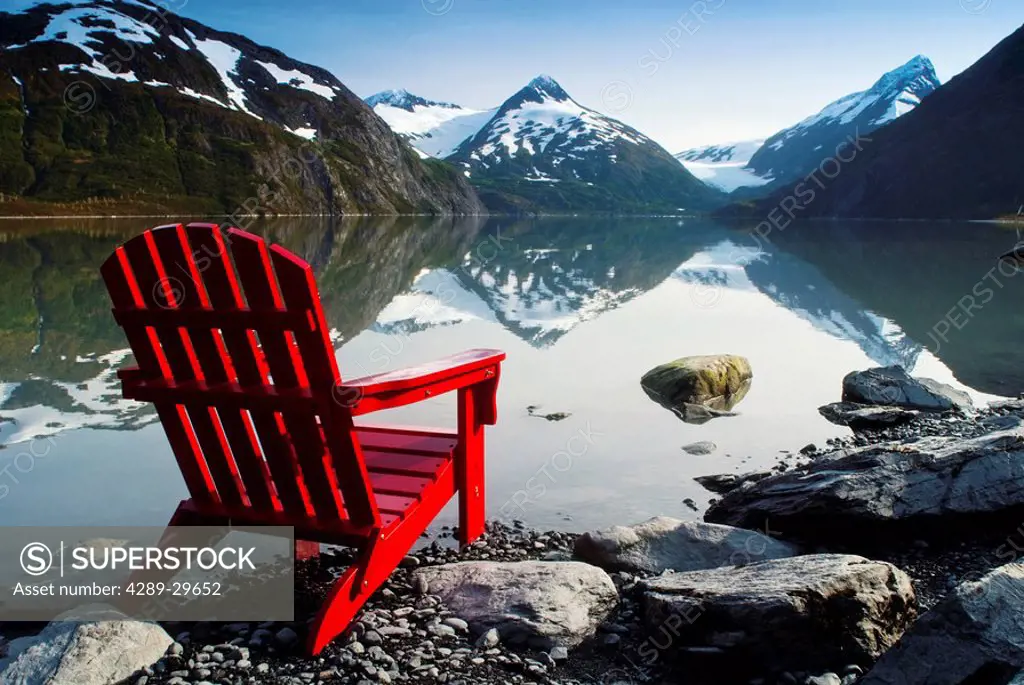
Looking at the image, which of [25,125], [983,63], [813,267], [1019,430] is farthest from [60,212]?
[983,63]

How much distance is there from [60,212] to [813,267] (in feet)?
380

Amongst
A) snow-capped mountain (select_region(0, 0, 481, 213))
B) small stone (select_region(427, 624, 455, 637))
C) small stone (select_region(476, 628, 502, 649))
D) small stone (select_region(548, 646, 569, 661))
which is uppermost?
snow-capped mountain (select_region(0, 0, 481, 213))

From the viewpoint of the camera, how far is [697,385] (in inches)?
540

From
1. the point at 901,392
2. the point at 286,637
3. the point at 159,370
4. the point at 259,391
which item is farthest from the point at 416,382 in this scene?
the point at 901,392

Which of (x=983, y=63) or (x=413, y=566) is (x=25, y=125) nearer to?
(x=413, y=566)

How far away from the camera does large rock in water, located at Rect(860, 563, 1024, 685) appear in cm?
427

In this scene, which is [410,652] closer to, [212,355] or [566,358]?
[212,355]

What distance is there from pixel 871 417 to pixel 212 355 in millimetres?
10685

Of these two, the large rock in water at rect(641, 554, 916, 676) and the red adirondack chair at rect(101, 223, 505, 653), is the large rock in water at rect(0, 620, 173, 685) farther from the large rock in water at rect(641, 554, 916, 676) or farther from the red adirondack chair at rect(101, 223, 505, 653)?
the large rock in water at rect(641, 554, 916, 676)

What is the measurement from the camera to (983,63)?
19588 cm

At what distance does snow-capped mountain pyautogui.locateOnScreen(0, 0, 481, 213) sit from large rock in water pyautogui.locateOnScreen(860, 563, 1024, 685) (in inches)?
5767

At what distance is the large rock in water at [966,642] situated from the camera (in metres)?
4.27

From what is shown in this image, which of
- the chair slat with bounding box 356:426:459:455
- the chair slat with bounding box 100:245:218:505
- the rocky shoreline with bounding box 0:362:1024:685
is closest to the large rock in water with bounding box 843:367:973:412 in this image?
the rocky shoreline with bounding box 0:362:1024:685

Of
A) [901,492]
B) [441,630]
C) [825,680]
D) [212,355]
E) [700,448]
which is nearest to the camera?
[825,680]
